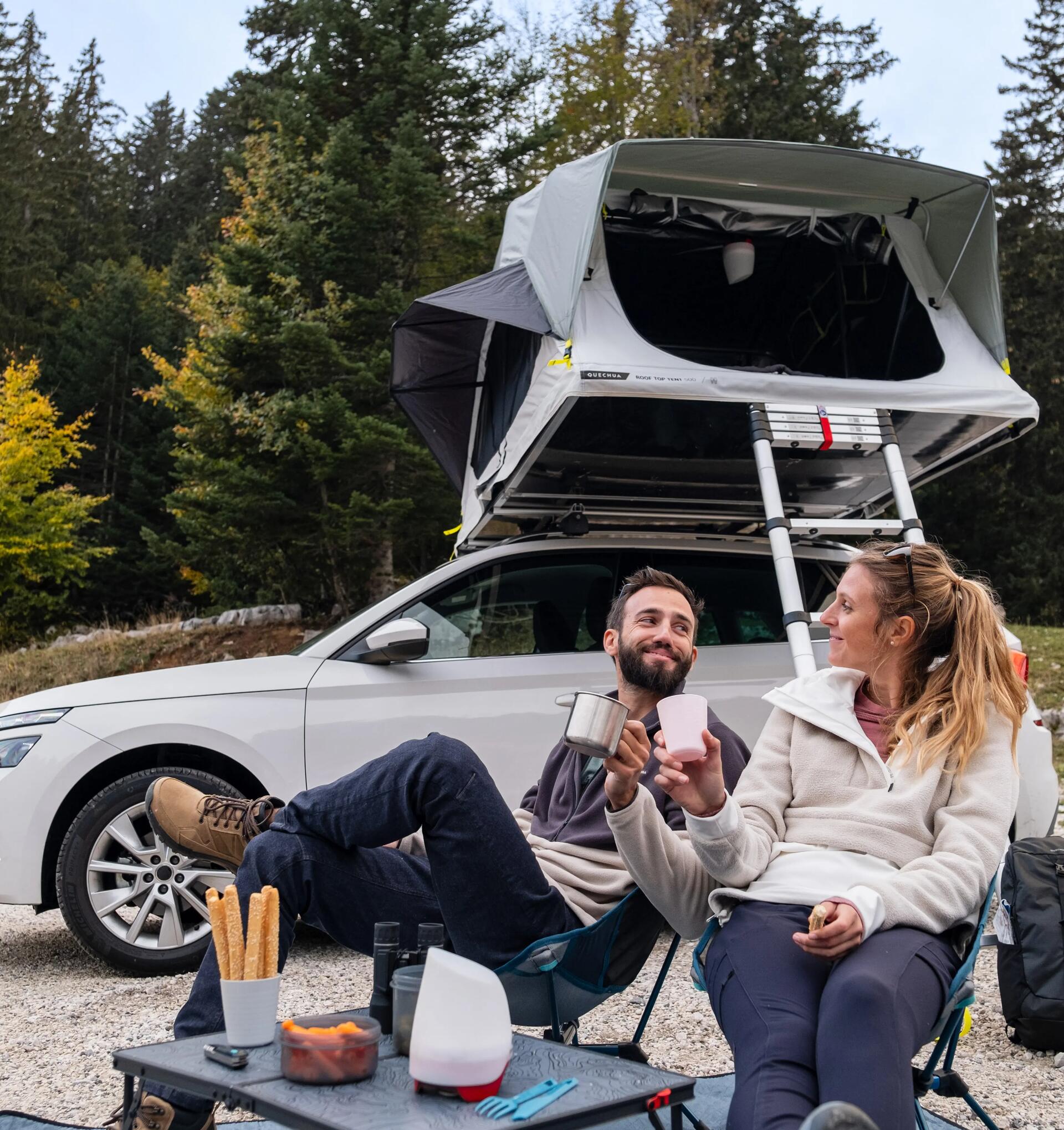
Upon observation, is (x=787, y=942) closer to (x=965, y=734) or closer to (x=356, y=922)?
(x=965, y=734)

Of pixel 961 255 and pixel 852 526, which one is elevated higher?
pixel 961 255

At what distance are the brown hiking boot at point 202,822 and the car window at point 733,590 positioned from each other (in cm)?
254

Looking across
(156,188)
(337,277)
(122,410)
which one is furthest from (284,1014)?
→ (156,188)

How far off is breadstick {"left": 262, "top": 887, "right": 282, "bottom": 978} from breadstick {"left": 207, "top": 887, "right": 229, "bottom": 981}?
0.06 m

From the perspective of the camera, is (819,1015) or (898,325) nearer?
(819,1015)

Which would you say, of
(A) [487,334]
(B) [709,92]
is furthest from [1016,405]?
(B) [709,92]

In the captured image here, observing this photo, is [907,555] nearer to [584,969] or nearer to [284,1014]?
[584,969]

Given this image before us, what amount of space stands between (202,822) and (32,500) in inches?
793

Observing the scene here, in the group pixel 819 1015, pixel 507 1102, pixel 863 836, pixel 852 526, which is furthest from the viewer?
pixel 852 526

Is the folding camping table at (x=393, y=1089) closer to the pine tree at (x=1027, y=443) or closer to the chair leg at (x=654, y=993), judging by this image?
the chair leg at (x=654, y=993)

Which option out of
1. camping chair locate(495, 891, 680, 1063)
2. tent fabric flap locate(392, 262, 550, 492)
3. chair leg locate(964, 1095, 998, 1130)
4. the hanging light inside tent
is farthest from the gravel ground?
the hanging light inside tent

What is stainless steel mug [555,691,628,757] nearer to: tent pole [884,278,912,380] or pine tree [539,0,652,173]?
tent pole [884,278,912,380]

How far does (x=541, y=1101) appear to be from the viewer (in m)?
1.58

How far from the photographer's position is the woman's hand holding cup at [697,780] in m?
2.04
